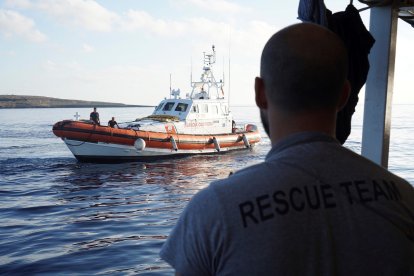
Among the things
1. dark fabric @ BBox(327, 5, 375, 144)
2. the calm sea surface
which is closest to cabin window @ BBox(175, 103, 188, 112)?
the calm sea surface

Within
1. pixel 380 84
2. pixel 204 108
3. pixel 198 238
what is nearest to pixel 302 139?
pixel 198 238

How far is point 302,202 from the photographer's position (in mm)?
1111

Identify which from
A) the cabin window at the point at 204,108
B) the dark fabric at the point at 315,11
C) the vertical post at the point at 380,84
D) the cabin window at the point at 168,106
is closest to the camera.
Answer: the dark fabric at the point at 315,11

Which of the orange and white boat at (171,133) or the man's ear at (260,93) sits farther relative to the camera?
the orange and white boat at (171,133)

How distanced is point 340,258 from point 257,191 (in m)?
0.25

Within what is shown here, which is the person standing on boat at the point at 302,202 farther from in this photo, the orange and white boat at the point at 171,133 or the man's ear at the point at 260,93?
the orange and white boat at the point at 171,133

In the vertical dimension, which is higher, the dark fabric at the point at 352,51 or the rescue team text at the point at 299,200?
the dark fabric at the point at 352,51

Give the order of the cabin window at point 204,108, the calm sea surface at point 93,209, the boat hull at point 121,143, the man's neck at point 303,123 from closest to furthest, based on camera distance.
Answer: the man's neck at point 303,123 < the calm sea surface at point 93,209 < the boat hull at point 121,143 < the cabin window at point 204,108

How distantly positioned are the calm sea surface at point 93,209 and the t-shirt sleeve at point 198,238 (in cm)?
563

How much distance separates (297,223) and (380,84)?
2.89m

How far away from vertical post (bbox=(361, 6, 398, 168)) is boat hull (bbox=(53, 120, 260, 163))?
45.6 feet

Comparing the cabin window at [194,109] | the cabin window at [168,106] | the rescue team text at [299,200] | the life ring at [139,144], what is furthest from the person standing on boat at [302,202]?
the cabin window at [168,106]

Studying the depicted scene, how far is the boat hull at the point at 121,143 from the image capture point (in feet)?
55.3

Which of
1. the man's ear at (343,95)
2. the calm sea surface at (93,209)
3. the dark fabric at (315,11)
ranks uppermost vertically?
the dark fabric at (315,11)
